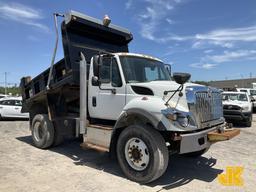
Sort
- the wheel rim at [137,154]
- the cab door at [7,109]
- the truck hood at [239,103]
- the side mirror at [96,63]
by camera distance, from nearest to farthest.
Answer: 1. the wheel rim at [137,154]
2. the side mirror at [96,63]
3. the truck hood at [239,103]
4. the cab door at [7,109]

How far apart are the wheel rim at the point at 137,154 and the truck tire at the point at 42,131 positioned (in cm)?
323

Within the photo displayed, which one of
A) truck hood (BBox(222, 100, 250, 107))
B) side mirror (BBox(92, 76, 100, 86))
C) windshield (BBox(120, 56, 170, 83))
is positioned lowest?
truck hood (BBox(222, 100, 250, 107))

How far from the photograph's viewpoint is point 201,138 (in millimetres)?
5211

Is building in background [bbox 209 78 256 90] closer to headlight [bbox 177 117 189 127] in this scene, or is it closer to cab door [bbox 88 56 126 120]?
cab door [bbox 88 56 126 120]

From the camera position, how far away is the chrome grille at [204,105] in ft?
16.9

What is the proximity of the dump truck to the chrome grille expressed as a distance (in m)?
0.02

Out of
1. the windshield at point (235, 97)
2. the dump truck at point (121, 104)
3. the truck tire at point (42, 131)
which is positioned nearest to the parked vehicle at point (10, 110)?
the dump truck at point (121, 104)

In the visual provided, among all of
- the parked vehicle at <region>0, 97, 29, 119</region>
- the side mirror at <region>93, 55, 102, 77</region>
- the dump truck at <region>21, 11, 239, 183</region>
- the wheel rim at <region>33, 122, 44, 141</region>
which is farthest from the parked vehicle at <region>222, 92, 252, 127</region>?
the parked vehicle at <region>0, 97, 29, 119</region>

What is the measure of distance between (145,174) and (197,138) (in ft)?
3.74

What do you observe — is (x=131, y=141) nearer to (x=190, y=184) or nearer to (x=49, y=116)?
(x=190, y=184)

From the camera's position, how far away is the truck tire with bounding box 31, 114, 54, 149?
791 centimetres

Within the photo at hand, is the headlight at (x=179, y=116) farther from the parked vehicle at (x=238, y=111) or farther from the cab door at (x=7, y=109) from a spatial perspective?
the cab door at (x=7, y=109)

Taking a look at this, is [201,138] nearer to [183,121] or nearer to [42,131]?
[183,121]

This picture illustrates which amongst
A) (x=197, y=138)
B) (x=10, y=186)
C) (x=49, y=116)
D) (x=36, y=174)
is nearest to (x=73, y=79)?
(x=49, y=116)
